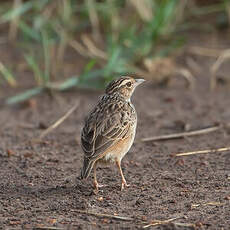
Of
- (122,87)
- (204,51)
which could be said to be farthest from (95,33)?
(122,87)

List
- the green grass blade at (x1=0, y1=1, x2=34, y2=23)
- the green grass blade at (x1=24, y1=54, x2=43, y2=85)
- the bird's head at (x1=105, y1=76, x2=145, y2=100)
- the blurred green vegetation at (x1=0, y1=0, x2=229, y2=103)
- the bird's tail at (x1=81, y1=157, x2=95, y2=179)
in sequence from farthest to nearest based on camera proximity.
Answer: the green grass blade at (x1=0, y1=1, x2=34, y2=23) < the blurred green vegetation at (x1=0, y1=0, x2=229, y2=103) < the green grass blade at (x1=24, y1=54, x2=43, y2=85) < the bird's head at (x1=105, y1=76, x2=145, y2=100) < the bird's tail at (x1=81, y1=157, x2=95, y2=179)

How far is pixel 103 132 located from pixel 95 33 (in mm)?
6667

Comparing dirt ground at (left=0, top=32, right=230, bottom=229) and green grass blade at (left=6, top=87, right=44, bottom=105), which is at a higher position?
green grass blade at (left=6, top=87, right=44, bottom=105)

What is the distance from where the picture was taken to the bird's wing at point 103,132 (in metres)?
6.96

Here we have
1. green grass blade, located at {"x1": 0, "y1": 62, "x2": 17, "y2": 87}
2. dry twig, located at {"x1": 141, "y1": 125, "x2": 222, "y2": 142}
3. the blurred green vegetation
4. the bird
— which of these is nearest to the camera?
the bird

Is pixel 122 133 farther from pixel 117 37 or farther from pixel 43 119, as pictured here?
pixel 117 37

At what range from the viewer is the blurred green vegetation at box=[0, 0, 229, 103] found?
1138 centimetres

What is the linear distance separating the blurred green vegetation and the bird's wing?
3.51m

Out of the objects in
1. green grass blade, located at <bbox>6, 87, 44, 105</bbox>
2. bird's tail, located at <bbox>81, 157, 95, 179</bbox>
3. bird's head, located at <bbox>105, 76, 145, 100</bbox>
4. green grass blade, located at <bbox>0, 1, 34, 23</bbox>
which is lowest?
bird's tail, located at <bbox>81, 157, 95, 179</bbox>

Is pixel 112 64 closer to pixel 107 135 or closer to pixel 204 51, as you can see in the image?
pixel 204 51

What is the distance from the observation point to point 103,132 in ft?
23.6

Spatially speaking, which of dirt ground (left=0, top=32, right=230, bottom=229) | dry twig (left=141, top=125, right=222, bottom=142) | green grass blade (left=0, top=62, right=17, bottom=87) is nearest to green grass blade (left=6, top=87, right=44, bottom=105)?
dirt ground (left=0, top=32, right=230, bottom=229)

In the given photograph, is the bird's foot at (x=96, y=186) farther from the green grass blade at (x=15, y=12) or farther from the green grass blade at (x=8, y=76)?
the green grass blade at (x=15, y=12)

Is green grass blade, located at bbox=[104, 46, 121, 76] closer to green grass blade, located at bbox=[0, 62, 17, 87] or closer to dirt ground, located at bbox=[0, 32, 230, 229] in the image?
dirt ground, located at bbox=[0, 32, 230, 229]
